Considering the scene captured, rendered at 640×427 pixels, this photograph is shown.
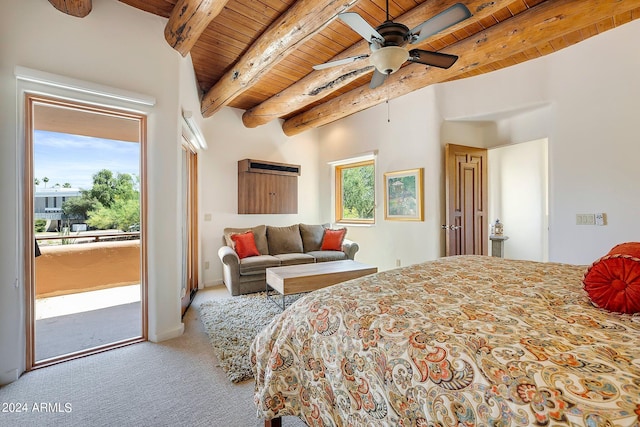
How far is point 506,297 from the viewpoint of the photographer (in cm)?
115

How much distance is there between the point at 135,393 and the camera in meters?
1.75

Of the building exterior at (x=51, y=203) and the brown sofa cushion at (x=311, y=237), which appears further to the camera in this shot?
the brown sofa cushion at (x=311, y=237)

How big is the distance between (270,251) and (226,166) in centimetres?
160

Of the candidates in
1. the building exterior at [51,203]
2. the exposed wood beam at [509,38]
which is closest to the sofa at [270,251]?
the building exterior at [51,203]

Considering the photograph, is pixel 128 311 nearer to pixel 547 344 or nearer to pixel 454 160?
pixel 547 344

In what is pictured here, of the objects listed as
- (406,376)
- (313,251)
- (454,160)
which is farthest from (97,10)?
(454,160)

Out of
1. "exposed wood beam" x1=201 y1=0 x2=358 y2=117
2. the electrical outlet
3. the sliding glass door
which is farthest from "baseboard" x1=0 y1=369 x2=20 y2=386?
the electrical outlet

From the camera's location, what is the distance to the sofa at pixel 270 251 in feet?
12.1

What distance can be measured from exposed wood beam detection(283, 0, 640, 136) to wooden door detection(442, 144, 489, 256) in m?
1.04

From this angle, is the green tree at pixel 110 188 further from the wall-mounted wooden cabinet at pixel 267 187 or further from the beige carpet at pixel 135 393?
the wall-mounted wooden cabinet at pixel 267 187

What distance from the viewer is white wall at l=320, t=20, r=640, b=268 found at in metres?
2.65

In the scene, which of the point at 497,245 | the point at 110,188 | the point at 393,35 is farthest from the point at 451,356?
the point at 497,245

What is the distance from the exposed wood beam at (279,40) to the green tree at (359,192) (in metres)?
2.64

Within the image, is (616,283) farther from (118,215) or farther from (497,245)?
(497,245)
